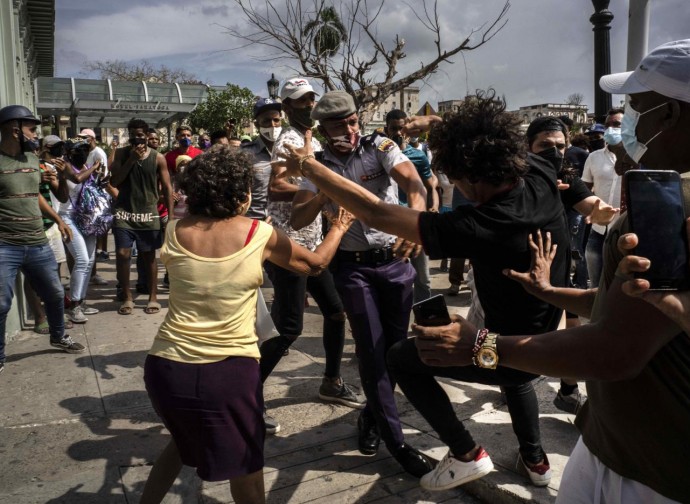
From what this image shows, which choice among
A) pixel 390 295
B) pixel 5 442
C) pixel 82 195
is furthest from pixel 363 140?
pixel 82 195

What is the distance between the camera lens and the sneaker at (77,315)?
6461mm

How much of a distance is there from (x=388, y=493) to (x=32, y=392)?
9.76ft

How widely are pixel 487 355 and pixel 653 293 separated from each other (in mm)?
552

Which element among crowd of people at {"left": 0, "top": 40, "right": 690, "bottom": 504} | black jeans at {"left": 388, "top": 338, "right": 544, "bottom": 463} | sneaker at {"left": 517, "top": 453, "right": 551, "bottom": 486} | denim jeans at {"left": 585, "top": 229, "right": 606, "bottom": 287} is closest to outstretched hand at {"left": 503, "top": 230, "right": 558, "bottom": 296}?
crowd of people at {"left": 0, "top": 40, "right": 690, "bottom": 504}

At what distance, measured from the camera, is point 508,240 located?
2.47 metres

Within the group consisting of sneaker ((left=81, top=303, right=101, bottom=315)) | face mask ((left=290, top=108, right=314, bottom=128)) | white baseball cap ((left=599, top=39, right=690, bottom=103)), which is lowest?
sneaker ((left=81, top=303, right=101, bottom=315))

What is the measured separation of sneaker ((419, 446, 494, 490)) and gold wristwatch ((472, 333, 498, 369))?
1272 millimetres

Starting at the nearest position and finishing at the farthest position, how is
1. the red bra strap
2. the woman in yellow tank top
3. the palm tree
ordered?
the woman in yellow tank top
the red bra strap
the palm tree

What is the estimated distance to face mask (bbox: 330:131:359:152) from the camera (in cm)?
360

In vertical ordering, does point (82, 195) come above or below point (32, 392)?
above

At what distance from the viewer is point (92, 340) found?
5.92 metres

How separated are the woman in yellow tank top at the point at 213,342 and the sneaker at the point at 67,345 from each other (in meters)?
3.18

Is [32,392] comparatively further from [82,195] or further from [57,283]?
[82,195]

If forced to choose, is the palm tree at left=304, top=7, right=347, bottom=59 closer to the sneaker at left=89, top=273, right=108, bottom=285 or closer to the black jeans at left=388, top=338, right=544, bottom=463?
the sneaker at left=89, top=273, right=108, bottom=285
